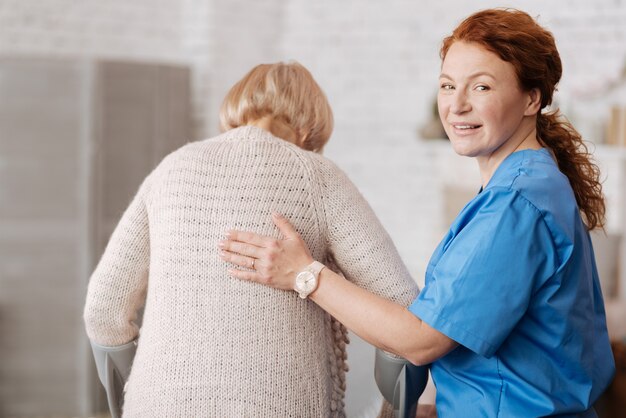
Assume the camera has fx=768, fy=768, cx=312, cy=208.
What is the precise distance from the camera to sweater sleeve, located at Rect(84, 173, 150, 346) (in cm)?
189

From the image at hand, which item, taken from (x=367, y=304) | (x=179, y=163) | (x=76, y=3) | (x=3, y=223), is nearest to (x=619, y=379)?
(x=367, y=304)

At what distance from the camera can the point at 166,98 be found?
4.52 metres

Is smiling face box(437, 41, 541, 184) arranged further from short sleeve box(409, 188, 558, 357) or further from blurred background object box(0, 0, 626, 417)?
blurred background object box(0, 0, 626, 417)

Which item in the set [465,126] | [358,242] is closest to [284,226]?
[358,242]

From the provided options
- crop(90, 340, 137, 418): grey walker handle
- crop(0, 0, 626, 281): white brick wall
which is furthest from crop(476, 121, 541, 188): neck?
crop(0, 0, 626, 281): white brick wall

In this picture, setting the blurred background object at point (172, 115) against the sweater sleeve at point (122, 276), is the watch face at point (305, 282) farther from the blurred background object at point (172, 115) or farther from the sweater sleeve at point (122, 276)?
the blurred background object at point (172, 115)

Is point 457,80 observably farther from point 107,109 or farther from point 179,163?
point 107,109

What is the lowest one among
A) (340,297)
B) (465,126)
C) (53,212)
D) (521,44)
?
(53,212)

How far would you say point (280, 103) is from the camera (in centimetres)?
193

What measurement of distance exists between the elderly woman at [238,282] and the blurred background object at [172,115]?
2010 millimetres

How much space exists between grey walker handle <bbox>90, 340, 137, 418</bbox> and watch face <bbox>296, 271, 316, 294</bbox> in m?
0.63

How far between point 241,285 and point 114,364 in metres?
0.58

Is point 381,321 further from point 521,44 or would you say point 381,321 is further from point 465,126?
point 521,44

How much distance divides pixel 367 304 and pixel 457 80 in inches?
20.1
